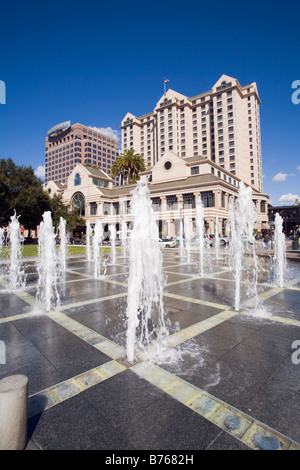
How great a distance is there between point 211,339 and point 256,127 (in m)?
88.3

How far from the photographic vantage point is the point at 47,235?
7664 millimetres

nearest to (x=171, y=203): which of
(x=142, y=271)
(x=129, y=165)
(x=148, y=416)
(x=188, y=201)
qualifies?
(x=188, y=201)

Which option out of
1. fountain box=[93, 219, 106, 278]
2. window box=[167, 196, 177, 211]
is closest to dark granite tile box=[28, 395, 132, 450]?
fountain box=[93, 219, 106, 278]

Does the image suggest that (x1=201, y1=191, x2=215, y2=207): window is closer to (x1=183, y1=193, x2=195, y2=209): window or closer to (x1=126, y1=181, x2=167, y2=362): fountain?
(x1=183, y1=193, x2=195, y2=209): window

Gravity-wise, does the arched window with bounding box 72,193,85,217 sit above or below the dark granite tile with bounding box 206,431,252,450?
above

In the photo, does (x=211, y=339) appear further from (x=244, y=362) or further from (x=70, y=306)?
(x=70, y=306)

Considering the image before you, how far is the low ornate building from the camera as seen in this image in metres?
47.1

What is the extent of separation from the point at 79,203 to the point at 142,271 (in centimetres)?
6591

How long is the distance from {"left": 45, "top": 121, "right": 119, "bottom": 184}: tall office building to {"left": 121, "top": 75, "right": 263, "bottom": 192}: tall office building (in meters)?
44.9

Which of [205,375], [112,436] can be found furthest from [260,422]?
[112,436]

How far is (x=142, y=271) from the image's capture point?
15.4 feet

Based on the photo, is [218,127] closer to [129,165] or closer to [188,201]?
[129,165]
